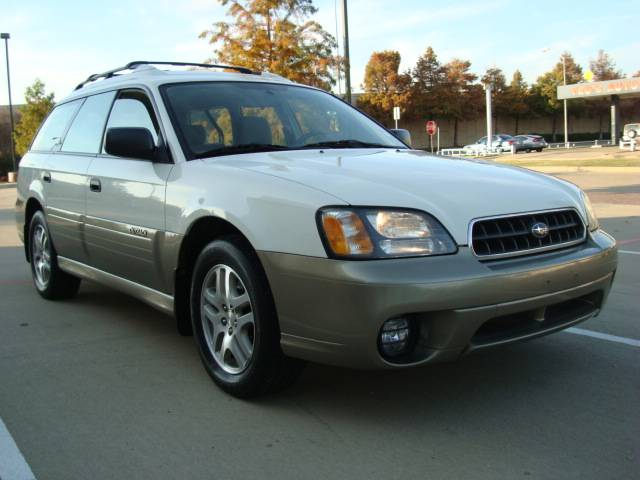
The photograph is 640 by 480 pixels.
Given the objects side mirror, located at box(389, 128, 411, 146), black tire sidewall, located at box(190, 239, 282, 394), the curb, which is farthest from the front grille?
the curb

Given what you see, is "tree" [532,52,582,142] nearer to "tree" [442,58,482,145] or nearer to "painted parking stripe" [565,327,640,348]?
"tree" [442,58,482,145]

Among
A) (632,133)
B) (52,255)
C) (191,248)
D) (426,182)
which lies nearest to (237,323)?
(191,248)

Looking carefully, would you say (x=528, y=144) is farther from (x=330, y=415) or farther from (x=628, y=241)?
(x=330, y=415)

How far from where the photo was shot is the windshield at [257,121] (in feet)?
13.0

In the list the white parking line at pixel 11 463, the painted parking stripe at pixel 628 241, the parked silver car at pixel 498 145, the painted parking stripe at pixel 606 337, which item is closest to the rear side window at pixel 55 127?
the white parking line at pixel 11 463

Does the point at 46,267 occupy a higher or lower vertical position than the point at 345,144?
lower

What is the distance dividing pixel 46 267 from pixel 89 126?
1369mm

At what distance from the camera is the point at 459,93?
65.6m

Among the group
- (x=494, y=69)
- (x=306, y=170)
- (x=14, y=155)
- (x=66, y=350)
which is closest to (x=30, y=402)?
(x=66, y=350)

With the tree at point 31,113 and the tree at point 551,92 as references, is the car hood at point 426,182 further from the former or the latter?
the tree at point 551,92

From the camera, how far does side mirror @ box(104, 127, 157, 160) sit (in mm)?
3811

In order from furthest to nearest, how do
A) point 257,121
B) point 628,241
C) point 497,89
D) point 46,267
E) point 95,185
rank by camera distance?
Answer: point 497,89 < point 628,241 < point 46,267 < point 95,185 < point 257,121

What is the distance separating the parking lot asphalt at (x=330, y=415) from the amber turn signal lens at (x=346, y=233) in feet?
2.70

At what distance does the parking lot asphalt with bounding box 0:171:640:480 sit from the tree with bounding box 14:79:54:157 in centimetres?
3544
